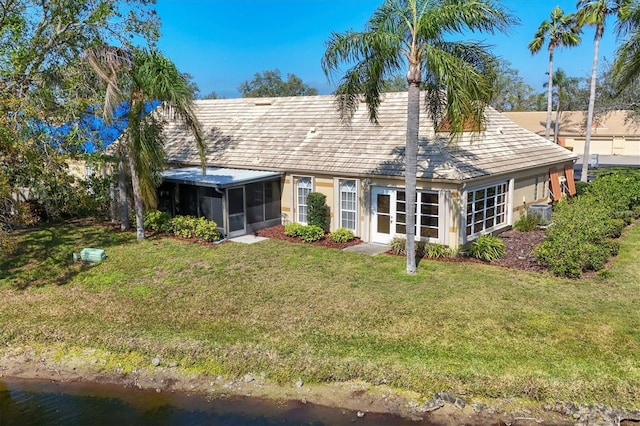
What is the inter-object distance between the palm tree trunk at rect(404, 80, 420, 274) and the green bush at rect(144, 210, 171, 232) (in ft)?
31.1

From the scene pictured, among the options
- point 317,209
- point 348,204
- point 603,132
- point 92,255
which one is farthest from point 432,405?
point 603,132

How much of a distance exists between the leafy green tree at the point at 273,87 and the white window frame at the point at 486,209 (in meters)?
55.3

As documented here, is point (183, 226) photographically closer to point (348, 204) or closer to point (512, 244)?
point (348, 204)

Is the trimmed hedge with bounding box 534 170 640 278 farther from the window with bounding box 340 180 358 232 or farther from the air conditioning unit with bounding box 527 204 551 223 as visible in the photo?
the window with bounding box 340 180 358 232

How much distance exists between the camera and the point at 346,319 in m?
11.0

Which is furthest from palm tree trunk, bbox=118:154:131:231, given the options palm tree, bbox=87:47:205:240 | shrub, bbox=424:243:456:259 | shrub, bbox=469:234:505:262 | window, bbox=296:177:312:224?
shrub, bbox=469:234:505:262

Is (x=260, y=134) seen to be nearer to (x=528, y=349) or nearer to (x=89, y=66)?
(x=89, y=66)

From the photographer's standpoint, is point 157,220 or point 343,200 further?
point 157,220

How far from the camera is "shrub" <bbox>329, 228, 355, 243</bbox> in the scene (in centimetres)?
1741

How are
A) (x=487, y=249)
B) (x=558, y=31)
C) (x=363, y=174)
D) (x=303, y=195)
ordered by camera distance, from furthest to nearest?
(x=558, y=31) < (x=303, y=195) < (x=363, y=174) < (x=487, y=249)

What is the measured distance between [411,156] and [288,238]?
6.66 m

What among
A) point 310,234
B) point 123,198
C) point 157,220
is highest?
point 123,198

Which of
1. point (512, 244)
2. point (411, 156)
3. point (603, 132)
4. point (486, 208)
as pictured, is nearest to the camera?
point (411, 156)

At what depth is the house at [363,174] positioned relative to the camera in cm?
1628
